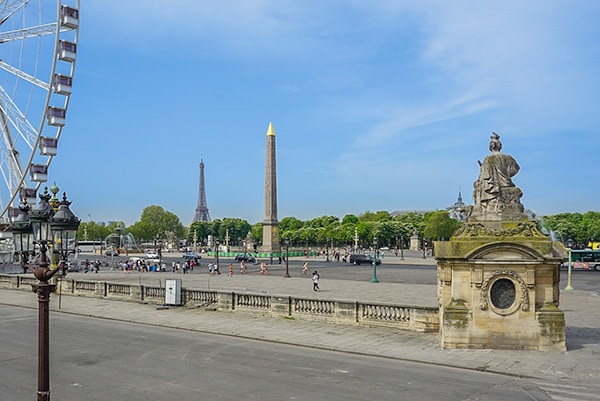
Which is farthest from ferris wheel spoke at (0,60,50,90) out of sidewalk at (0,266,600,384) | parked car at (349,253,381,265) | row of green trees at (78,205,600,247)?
row of green trees at (78,205,600,247)

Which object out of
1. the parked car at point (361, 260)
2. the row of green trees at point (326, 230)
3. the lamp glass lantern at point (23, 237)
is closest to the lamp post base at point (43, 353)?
the lamp glass lantern at point (23, 237)

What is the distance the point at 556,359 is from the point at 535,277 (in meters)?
2.52

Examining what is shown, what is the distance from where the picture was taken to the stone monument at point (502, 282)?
1723 centimetres

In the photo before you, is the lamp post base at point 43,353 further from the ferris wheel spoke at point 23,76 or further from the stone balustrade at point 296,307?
the ferris wheel spoke at point 23,76

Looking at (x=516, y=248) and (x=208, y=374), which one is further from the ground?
(x=516, y=248)

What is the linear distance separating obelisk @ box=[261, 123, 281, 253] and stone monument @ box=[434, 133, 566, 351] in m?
77.9

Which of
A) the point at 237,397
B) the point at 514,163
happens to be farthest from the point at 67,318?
the point at 514,163

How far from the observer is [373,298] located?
32688mm

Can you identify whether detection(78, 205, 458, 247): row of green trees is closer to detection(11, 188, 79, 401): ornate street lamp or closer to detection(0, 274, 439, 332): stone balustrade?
detection(0, 274, 439, 332): stone balustrade

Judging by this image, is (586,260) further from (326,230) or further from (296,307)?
(326,230)

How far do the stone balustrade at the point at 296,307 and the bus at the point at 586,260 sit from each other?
5629 cm

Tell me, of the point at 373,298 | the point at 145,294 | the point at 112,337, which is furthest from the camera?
the point at 373,298

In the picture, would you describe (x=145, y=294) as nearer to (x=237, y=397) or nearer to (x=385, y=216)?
(x=237, y=397)

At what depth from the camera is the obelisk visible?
9518 centimetres
